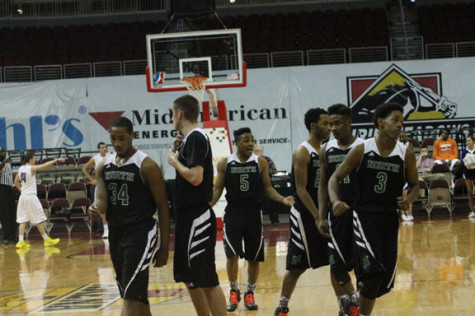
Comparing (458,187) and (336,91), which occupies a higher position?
(336,91)

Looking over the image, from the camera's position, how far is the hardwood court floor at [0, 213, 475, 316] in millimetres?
6902

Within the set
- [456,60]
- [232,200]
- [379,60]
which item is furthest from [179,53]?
[232,200]

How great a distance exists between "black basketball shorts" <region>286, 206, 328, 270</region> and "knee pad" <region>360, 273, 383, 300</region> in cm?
112

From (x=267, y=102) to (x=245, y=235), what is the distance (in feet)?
45.2

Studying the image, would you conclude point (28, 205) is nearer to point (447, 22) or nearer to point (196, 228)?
point (196, 228)

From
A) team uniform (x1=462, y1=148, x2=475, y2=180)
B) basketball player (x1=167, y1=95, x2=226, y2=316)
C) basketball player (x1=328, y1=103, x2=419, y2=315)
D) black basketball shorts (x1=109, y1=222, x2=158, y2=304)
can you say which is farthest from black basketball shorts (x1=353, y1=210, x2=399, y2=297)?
team uniform (x1=462, y1=148, x2=475, y2=180)

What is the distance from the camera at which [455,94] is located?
68.4 feet

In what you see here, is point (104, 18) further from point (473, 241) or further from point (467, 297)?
point (467, 297)

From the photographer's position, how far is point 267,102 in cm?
2086

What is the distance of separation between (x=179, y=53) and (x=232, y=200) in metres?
15.2

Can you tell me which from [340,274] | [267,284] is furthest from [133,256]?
[267,284]

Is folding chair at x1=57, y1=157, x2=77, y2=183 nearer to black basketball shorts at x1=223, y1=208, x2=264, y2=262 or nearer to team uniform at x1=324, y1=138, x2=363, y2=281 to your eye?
black basketball shorts at x1=223, y1=208, x2=264, y2=262

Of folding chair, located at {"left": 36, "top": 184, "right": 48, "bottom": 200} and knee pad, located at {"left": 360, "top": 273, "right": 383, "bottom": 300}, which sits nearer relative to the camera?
knee pad, located at {"left": 360, "top": 273, "right": 383, "bottom": 300}

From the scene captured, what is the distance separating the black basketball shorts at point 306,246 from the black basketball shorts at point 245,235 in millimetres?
969
